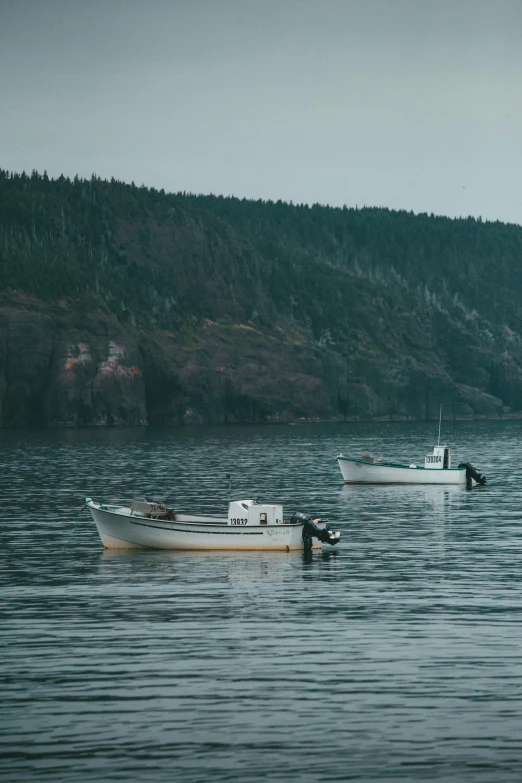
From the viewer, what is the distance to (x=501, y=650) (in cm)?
4300

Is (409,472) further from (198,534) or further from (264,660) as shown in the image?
(264,660)

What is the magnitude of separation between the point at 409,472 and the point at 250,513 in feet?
193

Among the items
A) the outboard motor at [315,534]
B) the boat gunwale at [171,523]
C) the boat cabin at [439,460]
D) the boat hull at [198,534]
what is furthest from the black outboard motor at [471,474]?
the boat gunwale at [171,523]

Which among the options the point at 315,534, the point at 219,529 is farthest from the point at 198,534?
the point at 315,534

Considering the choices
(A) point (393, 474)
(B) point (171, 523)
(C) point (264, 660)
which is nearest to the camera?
(C) point (264, 660)

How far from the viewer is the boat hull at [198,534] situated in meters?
68.4

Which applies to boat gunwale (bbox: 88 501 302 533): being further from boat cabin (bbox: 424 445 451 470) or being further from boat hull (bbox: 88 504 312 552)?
boat cabin (bbox: 424 445 451 470)

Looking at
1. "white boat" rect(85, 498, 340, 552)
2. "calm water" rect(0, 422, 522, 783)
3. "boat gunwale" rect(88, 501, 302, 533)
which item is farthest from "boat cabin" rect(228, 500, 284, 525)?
"calm water" rect(0, 422, 522, 783)

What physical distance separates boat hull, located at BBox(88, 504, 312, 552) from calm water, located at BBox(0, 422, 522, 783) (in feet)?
2.73

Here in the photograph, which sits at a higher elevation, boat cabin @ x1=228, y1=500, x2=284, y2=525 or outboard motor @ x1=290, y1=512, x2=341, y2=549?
boat cabin @ x1=228, y1=500, x2=284, y2=525

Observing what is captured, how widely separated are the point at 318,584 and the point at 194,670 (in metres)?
19.5

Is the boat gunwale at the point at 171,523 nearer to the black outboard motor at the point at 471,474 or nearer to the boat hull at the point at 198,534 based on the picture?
the boat hull at the point at 198,534

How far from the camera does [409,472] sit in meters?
125

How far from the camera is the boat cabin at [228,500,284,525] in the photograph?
68625 millimetres
